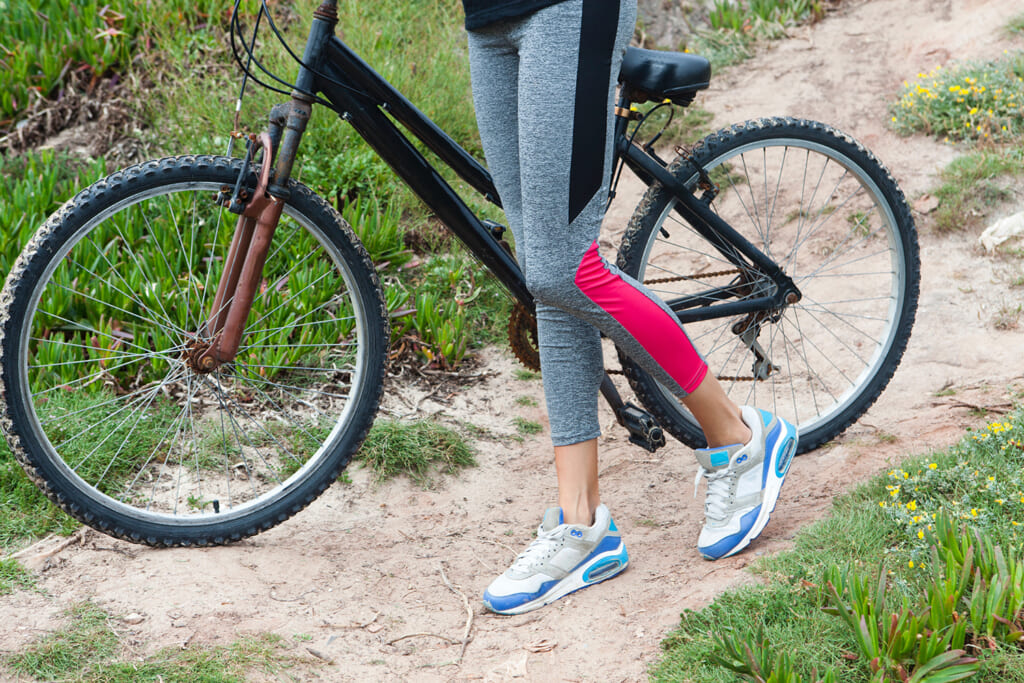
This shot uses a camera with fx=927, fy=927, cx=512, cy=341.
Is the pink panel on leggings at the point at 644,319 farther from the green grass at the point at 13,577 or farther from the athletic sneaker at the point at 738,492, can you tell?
the green grass at the point at 13,577

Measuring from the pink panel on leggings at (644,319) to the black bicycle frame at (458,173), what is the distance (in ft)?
1.23

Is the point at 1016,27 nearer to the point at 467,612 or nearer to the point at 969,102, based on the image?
the point at 969,102

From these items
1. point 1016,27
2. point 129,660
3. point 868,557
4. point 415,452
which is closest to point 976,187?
point 1016,27

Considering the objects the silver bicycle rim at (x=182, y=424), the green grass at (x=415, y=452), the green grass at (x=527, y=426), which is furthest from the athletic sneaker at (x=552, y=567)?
the green grass at (x=527, y=426)

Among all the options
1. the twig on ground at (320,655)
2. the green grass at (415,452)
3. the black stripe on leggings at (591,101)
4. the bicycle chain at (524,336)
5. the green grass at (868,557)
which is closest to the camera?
the green grass at (868,557)

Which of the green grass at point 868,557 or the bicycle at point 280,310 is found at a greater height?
the bicycle at point 280,310

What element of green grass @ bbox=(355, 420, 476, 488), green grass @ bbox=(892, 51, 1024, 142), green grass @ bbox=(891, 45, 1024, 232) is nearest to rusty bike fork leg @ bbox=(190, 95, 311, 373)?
green grass @ bbox=(355, 420, 476, 488)

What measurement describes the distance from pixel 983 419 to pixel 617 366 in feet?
4.72

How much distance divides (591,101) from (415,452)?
4.83 ft

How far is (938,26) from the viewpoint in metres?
5.58

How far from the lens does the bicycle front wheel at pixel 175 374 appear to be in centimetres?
227

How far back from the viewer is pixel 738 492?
241cm

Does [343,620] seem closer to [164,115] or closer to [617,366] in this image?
[617,366]

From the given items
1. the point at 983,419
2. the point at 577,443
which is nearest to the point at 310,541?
the point at 577,443
